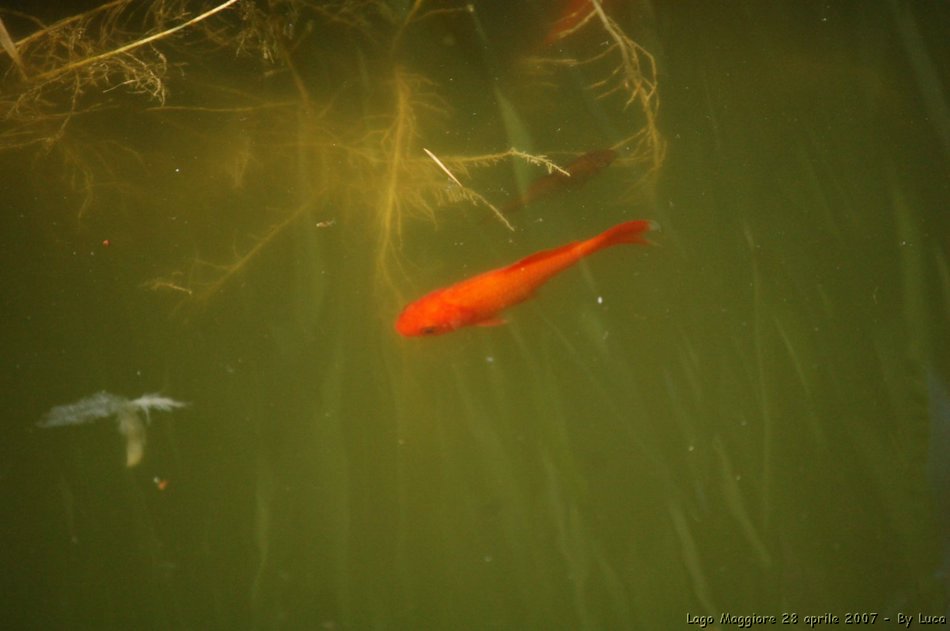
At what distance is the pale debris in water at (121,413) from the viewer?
248 cm

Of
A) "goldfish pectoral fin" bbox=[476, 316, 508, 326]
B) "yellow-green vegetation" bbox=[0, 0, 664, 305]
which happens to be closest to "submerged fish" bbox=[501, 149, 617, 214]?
"yellow-green vegetation" bbox=[0, 0, 664, 305]

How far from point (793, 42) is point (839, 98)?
0.30 m

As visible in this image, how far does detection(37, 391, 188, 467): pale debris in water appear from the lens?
2482 millimetres

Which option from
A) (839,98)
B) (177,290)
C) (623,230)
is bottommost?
(177,290)

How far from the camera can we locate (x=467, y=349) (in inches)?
102

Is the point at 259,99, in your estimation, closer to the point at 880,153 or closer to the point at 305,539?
the point at 305,539

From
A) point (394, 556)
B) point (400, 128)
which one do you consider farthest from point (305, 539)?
point (400, 128)

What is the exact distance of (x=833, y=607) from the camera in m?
2.50

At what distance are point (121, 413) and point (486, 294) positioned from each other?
4.60 feet

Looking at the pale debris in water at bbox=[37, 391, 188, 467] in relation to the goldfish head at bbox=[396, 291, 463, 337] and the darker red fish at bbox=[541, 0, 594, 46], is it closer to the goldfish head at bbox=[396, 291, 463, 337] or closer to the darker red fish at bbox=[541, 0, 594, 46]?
the goldfish head at bbox=[396, 291, 463, 337]

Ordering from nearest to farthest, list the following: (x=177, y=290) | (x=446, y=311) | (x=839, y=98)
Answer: (x=446, y=311) → (x=177, y=290) → (x=839, y=98)

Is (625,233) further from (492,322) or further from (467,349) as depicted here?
(467,349)

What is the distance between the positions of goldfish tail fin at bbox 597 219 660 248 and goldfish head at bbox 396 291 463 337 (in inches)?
23.7

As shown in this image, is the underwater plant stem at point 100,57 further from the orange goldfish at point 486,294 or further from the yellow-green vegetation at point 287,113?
the orange goldfish at point 486,294
